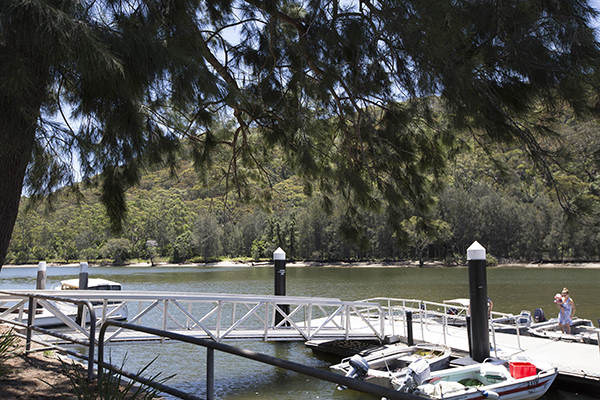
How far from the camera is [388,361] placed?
10.7 metres

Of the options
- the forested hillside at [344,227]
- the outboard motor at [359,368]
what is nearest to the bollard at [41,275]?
the forested hillside at [344,227]

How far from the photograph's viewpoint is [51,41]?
3.24 m

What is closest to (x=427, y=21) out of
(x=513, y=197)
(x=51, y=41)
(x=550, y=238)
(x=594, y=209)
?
(x=594, y=209)

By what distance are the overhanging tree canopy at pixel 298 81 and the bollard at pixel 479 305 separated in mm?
3346

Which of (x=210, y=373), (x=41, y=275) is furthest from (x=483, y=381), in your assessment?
(x=41, y=275)

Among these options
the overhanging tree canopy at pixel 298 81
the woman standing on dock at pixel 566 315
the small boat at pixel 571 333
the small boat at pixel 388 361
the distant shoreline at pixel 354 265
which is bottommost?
the distant shoreline at pixel 354 265

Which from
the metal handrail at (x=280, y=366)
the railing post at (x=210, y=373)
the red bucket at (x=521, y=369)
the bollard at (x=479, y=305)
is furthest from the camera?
the bollard at (x=479, y=305)

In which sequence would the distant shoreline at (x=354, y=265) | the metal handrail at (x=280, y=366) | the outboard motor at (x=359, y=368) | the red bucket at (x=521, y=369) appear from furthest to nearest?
the distant shoreline at (x=354, y=265) → the outboard motor at (x=359, y=368) → the red bucket at (x=521, y=369) → the metal handrail at (x=280, y=366)

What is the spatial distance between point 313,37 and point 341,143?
2368mm

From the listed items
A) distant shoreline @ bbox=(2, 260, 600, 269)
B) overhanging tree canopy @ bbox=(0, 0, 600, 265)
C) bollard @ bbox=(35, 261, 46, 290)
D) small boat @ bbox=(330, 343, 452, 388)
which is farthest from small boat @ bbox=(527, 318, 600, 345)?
distant shoreline @ bbox=(2, 260, 600, 269)

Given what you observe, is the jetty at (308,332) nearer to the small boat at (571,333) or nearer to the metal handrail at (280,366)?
the small boat at (571,333)

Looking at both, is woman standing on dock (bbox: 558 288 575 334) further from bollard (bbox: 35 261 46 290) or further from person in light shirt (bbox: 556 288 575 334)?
bollard (bbox: 35 261 46 290)

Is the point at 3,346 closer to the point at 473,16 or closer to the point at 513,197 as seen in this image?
the point at 473,16

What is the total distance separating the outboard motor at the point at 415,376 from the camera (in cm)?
854
